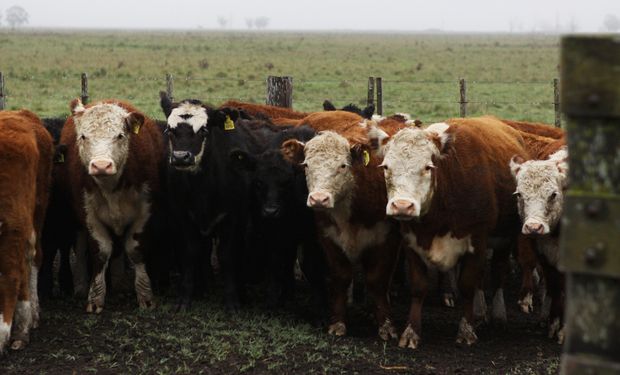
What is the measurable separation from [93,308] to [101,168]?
50.8 inches

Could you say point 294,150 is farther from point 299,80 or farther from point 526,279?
point 299,80

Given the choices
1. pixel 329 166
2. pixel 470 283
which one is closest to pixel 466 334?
pixel 470 283

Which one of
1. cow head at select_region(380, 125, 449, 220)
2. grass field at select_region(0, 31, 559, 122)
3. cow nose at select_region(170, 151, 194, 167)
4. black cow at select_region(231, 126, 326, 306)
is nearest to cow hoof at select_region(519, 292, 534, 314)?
black cow at select_region(231, 126, 326, 306)

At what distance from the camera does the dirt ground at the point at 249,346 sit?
586 cm

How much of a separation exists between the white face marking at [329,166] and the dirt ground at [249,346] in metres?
1.13

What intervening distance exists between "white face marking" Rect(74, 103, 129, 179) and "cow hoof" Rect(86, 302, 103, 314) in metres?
1.13

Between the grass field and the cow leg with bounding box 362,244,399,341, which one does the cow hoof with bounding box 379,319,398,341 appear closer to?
the cow leg with bounding box 362,244,399,341

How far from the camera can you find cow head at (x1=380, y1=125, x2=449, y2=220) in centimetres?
604

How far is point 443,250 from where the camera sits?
6.49 m

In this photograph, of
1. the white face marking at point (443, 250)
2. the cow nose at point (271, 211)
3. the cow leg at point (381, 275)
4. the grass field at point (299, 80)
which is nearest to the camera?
the white face marking at point (443, 250)

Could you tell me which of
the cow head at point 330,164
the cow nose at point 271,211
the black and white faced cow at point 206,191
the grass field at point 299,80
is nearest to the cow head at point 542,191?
the cow head at point 330,164

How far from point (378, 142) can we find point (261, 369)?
1.97 meters

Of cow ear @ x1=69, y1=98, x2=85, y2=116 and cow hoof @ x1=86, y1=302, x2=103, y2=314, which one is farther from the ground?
cow ear @ x1=69, y1=98, x2=85, y2=116

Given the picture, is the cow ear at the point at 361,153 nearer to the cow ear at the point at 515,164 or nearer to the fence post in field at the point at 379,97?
the cow ear at the point at 515,164
